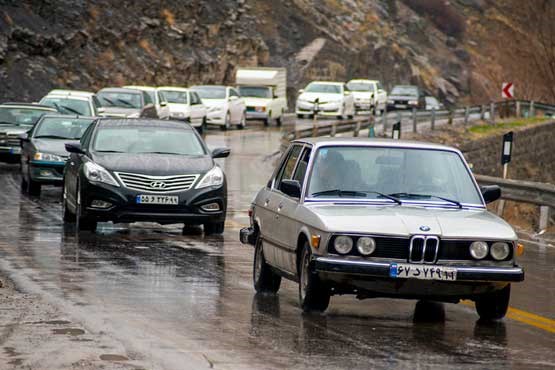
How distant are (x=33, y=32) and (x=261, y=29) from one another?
1127 inches

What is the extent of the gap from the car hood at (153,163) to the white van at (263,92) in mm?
40511

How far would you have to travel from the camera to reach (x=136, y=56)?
67938 millimetres

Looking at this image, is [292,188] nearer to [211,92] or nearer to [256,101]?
[211,92]

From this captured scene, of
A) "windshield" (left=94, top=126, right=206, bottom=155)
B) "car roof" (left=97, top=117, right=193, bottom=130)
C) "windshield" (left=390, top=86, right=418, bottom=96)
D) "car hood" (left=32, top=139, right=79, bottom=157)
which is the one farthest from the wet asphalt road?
"windshield" (left=390, top=86, right=418, bottom=96)

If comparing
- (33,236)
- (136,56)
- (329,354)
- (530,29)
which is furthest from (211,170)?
(530,29)

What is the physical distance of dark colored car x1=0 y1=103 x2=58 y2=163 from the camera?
1245 inches

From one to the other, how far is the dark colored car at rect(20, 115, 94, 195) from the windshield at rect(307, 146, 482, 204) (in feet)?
44.8

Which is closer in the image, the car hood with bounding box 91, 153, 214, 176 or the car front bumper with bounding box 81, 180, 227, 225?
the car front bumper with bounding box 81, 180, 227, 225

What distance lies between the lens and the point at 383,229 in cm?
1023

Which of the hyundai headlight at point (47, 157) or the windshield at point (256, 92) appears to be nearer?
the hyundai headlight at point (47, 157)

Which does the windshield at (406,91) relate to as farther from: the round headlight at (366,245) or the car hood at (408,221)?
the round headlight at (366,245)

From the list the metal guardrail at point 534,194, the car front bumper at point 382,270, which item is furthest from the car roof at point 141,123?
the car front bumper at point 382,270

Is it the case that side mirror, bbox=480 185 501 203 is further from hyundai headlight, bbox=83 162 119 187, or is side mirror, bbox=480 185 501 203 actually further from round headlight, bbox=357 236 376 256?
hyundai headlight, bbox=83 162 119 187

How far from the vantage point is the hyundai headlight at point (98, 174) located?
17719 millimetres
